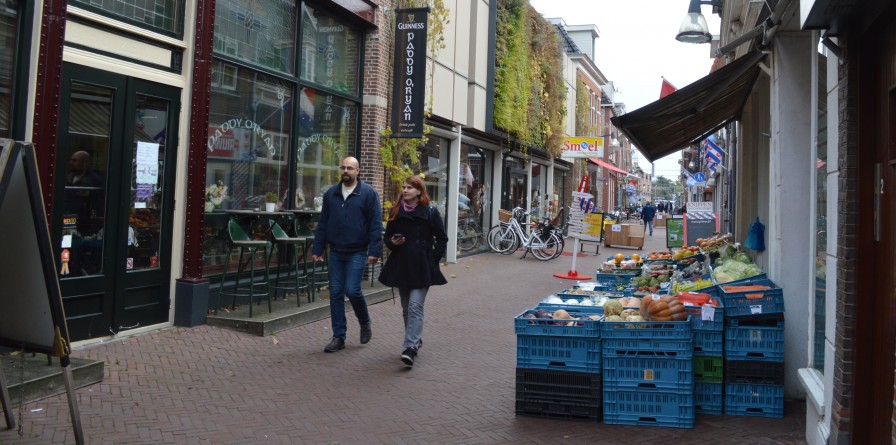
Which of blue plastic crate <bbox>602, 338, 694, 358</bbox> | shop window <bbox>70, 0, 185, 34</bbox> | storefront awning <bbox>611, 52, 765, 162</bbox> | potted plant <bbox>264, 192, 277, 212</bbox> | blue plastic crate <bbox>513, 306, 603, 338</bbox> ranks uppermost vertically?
shop window <bbox>70, 0, 185, 34</bbox>

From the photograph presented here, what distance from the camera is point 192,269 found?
25.2 feet

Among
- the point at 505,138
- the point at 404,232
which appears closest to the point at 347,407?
the point at 404,232

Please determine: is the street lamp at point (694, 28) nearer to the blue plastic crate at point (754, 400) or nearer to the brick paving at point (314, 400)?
the brick paving at point (314, 400)

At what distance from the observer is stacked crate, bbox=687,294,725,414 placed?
5.22 meters

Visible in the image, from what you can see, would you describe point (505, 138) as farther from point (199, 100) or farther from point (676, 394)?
point (676, 394)

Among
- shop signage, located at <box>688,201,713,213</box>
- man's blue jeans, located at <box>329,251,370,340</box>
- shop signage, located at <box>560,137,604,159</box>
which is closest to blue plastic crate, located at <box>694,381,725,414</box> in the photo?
man's blue jeans, located at <box>329,251,370,340</box>

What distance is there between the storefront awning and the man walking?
257 cm

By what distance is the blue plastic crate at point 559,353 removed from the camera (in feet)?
16.5

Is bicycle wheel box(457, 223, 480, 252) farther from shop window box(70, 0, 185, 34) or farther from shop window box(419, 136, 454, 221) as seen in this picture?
shop window box(70, 0, 185, 34)

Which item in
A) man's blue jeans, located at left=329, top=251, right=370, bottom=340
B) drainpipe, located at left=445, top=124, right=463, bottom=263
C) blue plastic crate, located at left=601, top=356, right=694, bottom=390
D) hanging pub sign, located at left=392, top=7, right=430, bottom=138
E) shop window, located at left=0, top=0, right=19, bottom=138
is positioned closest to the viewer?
blue plastic crate, located at left=601, top=356, right=694, bottom=390

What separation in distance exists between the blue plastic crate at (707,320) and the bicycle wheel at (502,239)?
1317cm

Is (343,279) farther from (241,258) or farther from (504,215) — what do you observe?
(504,215)

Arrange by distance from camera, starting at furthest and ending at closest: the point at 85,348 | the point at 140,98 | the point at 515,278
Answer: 1. the point at 515,278
2. the point at 140,98
3. the point at 85,348

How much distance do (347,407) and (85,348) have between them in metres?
2.86
